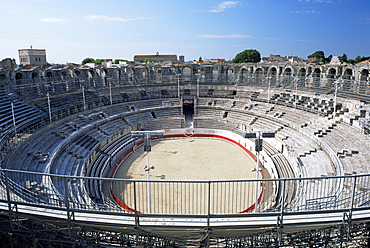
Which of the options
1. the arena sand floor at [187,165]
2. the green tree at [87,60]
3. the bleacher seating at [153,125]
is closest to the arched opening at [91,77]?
the bleacher seating at [153,125]

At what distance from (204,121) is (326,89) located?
1579 centimetres

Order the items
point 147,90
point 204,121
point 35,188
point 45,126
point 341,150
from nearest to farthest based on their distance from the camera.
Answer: point 35,188 → point 341,150 → point 45,126 → point 204,121 → point 147,90

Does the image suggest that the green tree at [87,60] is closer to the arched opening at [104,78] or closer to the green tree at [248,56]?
the green tree at [248,56]

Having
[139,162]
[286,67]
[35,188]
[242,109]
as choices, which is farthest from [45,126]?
[286,67]

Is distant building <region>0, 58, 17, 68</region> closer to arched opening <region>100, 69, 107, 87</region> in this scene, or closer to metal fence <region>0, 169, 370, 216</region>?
arched opening <region>100, 69, 107, 87</region>

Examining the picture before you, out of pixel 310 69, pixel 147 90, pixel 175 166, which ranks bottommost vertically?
pixel 175 166

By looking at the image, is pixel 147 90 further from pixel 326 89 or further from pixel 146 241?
pixel 146 241

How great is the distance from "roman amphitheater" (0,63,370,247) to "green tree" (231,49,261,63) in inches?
1527

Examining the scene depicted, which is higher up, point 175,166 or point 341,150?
point 341,150

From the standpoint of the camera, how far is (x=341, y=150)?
68.0 ft

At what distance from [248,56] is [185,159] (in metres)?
67.7

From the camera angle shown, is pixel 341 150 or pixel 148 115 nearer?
pixel 341 150

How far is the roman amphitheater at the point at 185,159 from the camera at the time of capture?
26.8 ft

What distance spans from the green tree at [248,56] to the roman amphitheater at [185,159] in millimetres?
38792
